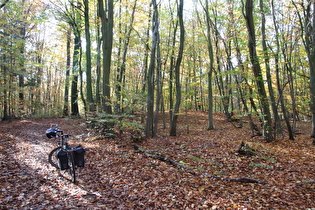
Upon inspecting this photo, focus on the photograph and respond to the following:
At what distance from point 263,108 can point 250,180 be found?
6.22 meters

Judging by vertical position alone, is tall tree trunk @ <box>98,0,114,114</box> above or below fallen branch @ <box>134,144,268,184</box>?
above

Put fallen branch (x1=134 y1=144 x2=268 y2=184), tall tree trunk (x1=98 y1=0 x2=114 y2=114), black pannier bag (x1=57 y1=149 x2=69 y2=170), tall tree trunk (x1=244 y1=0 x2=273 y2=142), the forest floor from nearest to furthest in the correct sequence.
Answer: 1. the forest floor
2. black pannier bag (x1=57 y1=149 x2=69 y2=170)
3. fallen branch (x1=134 y1=144 x2=268 y2=184)
4. tall tree trunk (x1=244 y1=0 x2=273 y2=142)
5. tall tree trunk (x1=98 y1=0 x2=114 y2=114)

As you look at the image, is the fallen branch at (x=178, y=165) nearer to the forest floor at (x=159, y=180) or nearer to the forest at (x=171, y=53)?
the forest floor at (x=159, y=180)

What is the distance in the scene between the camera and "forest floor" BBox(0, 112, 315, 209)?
407 centimetres

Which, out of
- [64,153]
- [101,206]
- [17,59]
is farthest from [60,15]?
[101,206]

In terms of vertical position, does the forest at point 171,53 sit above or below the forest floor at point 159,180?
above

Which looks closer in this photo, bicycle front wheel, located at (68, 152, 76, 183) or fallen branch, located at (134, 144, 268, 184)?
bicycle front wheel, located at (68, 152, 76, 183)

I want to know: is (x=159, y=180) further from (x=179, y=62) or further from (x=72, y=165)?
(x=179, y=62)

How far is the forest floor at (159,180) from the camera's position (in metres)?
4.07

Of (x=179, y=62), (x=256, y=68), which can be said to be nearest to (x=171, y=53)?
(x=179, y=62)

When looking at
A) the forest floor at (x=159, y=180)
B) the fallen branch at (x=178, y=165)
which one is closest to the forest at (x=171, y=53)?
the fallen branch at (x=178, y=165)

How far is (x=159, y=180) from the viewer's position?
5.21m

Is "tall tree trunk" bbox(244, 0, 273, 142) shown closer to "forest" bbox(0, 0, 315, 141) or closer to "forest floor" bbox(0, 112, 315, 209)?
"forest" bbox(0, 0, 315, 141)

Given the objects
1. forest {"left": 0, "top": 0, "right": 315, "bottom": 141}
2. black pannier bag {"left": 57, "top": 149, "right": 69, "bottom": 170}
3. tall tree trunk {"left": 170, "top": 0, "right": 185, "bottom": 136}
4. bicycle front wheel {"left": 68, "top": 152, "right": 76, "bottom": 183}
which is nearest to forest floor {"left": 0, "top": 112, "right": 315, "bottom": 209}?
bicycle front wheel {"left": 68, "top": 152, "right": 76, "bottom": 183}
